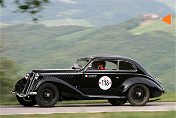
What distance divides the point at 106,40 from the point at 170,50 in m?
16.1

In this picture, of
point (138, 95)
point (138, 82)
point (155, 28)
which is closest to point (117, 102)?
point (138, 95)

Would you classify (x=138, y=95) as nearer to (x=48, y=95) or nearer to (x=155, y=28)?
(x=48, y=95)

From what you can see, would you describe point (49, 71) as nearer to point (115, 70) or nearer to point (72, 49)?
point (115, 70)

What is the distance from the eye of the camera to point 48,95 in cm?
1130

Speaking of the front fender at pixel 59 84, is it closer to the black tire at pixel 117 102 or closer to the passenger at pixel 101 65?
the passenger at pixel 101 65

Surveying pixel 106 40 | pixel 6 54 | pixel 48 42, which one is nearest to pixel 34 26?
pixel 48 42

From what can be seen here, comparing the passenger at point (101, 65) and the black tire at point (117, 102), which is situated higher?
the passenger at point (101, 65)

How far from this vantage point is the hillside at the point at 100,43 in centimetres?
A: 6675

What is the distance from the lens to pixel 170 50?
79750mm

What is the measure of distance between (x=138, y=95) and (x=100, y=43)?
75159mm

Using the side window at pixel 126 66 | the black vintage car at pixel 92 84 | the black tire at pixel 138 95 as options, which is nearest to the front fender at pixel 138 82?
the black vintage car at pixel 92 84

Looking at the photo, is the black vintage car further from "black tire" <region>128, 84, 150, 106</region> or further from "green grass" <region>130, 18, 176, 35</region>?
"green grass" <region>130, 18, 176, 35</region>

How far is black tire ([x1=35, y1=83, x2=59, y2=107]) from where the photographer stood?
11.2m

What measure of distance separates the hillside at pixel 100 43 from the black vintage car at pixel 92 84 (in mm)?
46607
